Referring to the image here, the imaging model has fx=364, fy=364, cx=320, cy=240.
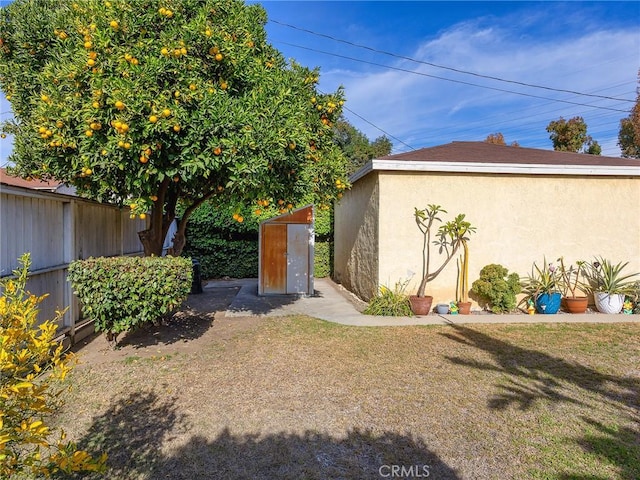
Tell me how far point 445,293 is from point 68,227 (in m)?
7.01

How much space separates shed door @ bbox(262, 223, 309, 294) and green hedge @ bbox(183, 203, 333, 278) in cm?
245

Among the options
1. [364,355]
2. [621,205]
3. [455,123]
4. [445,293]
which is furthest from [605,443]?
[455,123]

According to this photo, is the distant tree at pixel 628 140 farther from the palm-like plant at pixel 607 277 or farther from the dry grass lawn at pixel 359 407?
the dry grass lawn at pixel 359 407

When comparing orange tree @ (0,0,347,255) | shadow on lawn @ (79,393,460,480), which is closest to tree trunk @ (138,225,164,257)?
orange tree @ (0,0,347,255)

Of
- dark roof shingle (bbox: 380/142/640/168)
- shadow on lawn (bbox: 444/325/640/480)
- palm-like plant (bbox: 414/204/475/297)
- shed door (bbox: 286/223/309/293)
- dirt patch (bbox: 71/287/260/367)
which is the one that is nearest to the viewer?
shadow on lawn (bbox: 444/325/640/480)

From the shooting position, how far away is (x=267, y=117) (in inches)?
174

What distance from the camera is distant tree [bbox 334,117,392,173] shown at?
90.6 feet

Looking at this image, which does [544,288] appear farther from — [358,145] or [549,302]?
[358,145]

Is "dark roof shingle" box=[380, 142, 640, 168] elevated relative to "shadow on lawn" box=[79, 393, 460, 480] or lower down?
elevated

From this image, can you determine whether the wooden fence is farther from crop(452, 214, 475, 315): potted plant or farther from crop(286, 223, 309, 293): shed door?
crop(452, 214, 475, 315): potted plant

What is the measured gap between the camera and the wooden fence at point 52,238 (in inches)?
163

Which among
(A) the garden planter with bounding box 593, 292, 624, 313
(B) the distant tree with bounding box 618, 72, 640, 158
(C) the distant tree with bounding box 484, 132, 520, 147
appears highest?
(C) the distant tree with bounding box 484, 132, 520, 147

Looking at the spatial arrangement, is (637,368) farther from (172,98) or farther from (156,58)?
(156,58)

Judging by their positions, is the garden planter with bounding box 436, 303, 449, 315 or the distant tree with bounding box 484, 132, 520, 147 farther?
the distant tree with bounding box 484, 132, 520, 147
